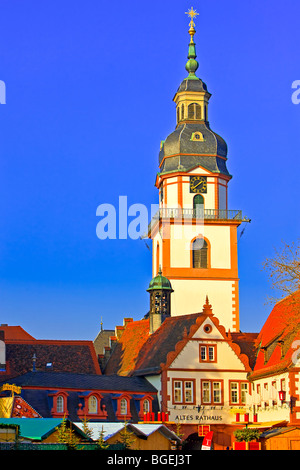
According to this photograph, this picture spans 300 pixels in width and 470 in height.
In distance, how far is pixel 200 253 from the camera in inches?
3359

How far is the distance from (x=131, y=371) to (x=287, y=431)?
772 inches

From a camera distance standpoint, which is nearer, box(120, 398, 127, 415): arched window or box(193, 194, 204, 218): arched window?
box(120, 398, 127, 415): arched window

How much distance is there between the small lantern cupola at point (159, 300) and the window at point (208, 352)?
10.3 m

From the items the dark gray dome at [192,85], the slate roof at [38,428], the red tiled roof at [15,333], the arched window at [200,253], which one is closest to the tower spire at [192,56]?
the dark gray dome at [192,85]

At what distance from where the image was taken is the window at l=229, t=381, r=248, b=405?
2655 inches

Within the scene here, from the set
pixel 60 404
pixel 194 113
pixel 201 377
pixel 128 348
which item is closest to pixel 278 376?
pixel 201 377

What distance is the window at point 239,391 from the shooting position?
67.4 m

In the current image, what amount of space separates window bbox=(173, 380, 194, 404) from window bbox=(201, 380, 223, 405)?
35.8 inches

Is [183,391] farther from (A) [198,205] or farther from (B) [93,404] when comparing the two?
(A) [198,205]

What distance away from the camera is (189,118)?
89688 mm

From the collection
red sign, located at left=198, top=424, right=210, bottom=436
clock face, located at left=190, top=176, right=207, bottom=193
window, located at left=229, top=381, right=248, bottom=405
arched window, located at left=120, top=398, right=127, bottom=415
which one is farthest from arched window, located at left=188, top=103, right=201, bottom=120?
red sign, located at left=198, top=424, right=210, bottom=436

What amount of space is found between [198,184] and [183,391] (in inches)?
1015

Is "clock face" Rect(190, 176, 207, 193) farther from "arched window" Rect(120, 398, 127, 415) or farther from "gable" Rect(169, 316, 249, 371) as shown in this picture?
"arched window" Rect(120, 398, 127, 415)

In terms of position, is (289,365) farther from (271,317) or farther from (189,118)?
(189,118)
